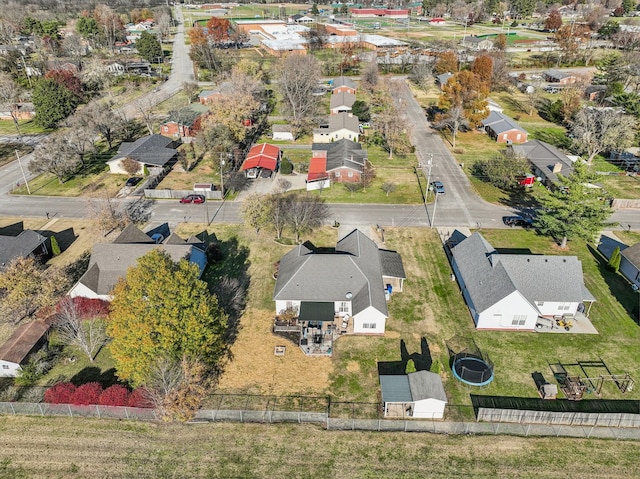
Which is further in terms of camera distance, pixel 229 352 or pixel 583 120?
pixel 583 120

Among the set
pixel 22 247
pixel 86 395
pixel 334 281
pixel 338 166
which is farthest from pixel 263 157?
pixel 86 395

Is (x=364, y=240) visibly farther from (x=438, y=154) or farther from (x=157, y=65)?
(x=157, y=65)

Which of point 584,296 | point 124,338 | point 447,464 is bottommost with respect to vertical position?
point 447,464

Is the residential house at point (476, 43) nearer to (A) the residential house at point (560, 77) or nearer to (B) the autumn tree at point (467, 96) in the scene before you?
(A) the residential house at point (560, 77)

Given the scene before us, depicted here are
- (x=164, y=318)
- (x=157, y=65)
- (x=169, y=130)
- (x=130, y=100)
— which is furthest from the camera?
(x=157, y=65)

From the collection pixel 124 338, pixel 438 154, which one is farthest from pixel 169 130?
pixel 124 338

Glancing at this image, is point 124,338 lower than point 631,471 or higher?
higher

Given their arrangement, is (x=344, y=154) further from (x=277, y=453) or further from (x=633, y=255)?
(x=277, y=453)

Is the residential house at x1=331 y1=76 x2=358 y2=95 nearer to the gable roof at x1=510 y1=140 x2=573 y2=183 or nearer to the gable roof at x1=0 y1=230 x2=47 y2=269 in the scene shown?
the gable roof at x1=510 y1=140 x2=573 y2=183
